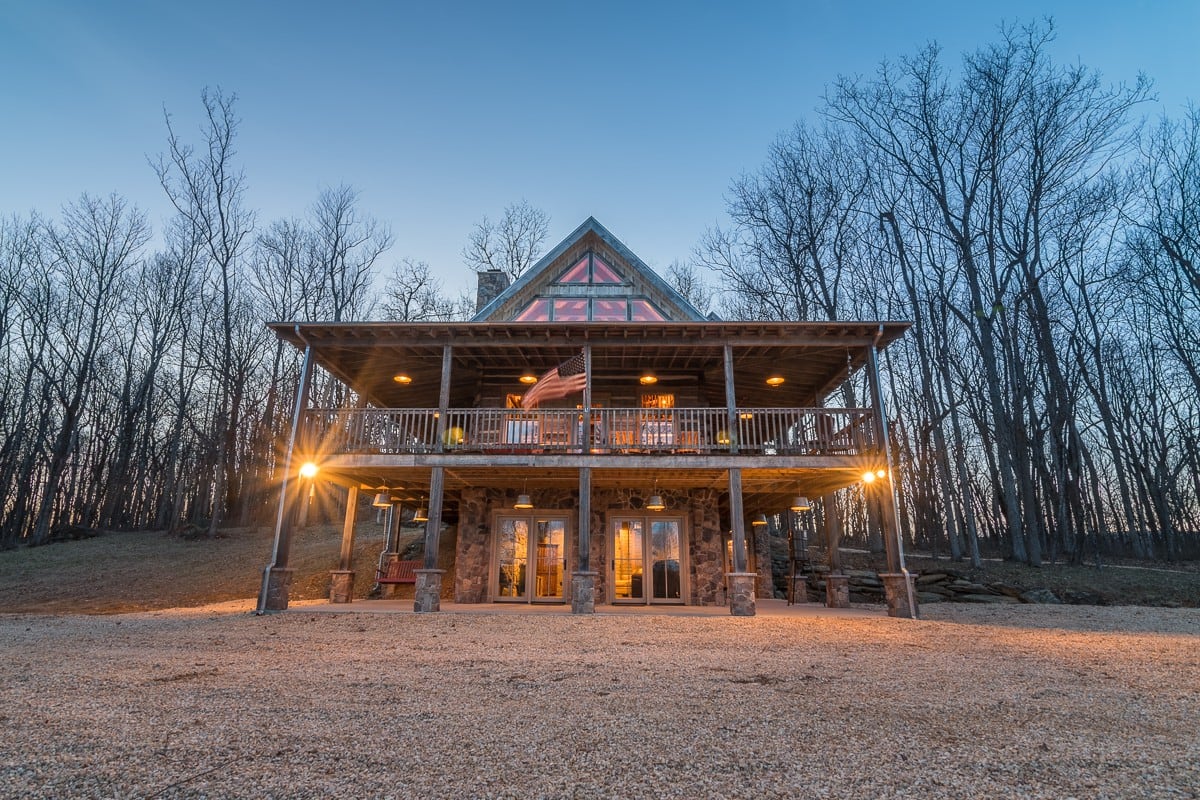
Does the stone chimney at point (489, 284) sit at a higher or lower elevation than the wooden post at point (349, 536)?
higher

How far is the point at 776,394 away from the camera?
46.5ft

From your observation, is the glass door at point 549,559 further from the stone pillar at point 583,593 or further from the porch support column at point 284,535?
the porch support column at point 284,535

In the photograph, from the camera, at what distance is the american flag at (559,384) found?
33.6 feet

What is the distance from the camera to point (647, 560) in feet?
39.9

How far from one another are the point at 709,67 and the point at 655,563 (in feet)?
57.8

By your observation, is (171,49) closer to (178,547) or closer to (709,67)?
(178,547)

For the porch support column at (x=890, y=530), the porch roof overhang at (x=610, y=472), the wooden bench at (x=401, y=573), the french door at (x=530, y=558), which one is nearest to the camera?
the porch support column at (x=890, y=530)

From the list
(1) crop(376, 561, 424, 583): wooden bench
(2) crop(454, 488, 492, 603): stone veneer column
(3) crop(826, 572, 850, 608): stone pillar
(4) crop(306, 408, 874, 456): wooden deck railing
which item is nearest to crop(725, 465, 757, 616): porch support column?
(4) crop(306, 408, 874, 456): wooden deck railing

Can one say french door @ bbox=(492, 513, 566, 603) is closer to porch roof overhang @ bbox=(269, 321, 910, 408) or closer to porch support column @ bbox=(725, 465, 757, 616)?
porch roof overhang @ bbox=(269, 321, 910, 408)

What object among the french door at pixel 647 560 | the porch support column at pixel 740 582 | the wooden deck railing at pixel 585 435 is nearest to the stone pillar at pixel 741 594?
the porch support column at pixel 740 582

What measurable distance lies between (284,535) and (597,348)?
6.97 m

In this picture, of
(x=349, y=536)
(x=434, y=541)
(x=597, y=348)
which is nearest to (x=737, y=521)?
(x=597, y=348)

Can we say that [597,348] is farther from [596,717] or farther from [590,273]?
[596,717]

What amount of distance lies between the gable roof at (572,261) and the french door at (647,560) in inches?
202
